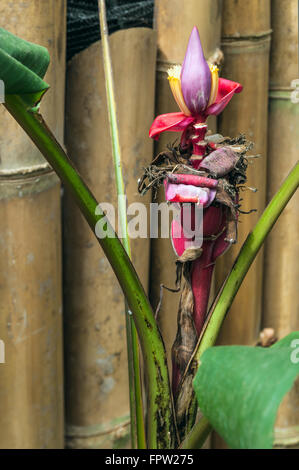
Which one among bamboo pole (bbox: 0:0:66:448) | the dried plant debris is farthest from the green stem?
bamboo pole (bbox: 0:0:66:448)

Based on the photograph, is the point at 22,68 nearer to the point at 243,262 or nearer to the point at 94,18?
the point at 243,262

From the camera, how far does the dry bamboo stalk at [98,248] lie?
30.8 inches

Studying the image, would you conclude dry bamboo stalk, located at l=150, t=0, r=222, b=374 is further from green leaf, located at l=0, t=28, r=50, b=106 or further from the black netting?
green leaf, located at l=0, t=28, r=50, b=106

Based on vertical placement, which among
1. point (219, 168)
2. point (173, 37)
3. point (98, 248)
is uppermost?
point (173, 37)

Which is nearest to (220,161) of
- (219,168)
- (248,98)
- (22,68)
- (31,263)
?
(219,168)

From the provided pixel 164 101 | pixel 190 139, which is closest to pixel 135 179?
pixel 164 101

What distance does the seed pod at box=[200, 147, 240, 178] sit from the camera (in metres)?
0.42

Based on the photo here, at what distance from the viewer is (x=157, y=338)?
0.46 meters

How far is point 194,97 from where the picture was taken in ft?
1.42

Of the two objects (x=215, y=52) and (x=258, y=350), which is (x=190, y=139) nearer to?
(x=258, y=350)

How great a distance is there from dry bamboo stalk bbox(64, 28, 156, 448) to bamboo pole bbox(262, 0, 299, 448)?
247mm

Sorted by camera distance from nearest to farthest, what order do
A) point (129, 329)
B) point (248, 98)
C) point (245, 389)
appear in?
point (245, 389) < point (129, 329) < point (248, 98)

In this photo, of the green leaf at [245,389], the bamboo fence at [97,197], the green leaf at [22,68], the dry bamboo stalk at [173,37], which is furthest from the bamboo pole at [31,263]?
the green leaf at [245,389]

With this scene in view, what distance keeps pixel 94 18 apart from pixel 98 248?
0.84 feet
